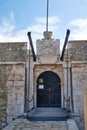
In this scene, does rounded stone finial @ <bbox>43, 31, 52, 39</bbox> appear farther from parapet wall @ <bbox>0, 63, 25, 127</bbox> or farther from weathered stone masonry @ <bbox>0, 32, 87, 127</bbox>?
parapet wall @ <bbox>0, 63, 25, 127</bbox>

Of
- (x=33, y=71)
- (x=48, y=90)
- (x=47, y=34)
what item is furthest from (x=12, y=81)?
(x=47, y=34)

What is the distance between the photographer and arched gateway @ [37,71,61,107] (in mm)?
10727

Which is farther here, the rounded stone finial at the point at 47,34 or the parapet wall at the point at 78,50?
the rounded stone finial at the point at 47,34

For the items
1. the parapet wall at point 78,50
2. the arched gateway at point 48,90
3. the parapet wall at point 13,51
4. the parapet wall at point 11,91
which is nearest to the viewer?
the parapet wall at point 11,91

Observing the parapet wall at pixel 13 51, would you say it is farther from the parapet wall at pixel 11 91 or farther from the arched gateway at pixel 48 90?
the arched gateway at pixel 48 90

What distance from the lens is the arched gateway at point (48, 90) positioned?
10.7 meters

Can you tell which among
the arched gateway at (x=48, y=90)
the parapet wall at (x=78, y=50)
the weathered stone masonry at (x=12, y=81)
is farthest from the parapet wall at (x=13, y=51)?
the parapet wall at (x=78, y=50)

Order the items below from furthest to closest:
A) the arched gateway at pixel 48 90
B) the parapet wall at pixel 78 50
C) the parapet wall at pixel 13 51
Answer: the arched gateway at pixel 48 90
the parapet wall at pixel 13 51
the parapet wall at pixel 78 50

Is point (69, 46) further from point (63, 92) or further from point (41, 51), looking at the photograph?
point (63, 92)

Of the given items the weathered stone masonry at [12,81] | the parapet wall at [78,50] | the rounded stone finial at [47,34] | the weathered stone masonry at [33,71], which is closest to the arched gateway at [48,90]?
the weathered stone masonry at [33,71]

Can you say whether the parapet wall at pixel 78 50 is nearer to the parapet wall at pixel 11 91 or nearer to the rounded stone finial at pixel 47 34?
the rounded stone finial at pixel 47 34

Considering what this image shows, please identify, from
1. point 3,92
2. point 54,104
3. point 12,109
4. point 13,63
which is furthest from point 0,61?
point 54,104

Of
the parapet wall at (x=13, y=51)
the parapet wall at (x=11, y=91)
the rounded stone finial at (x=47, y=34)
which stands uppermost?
the rounded stone finial at (x=47, y=34)

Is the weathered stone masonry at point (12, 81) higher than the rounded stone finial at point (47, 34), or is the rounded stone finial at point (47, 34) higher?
the rounded stone finial at point (47, 34)
